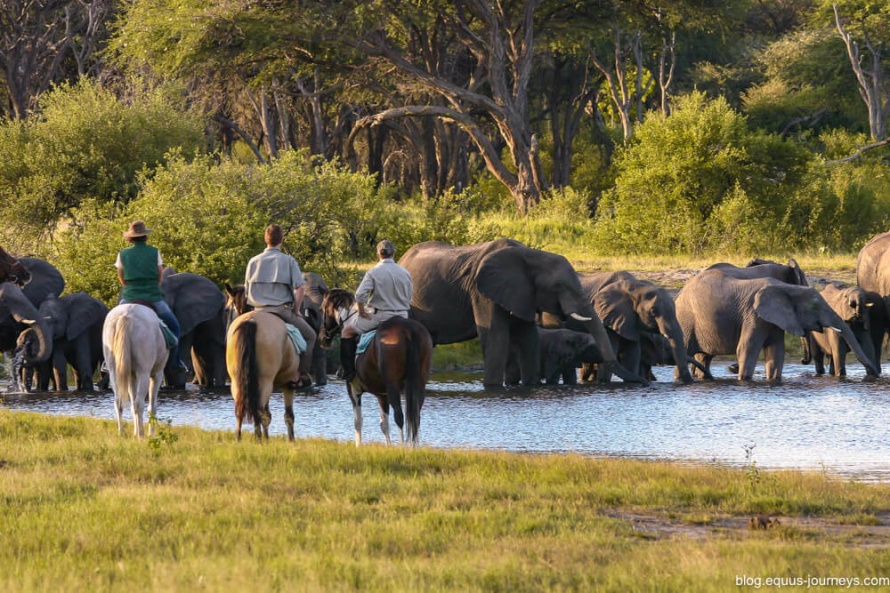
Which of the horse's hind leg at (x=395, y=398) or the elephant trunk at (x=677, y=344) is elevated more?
the horse's hind leg at (x=395, y=398)

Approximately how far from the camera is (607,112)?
74.2 m

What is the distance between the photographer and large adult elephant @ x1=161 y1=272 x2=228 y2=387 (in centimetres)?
2103

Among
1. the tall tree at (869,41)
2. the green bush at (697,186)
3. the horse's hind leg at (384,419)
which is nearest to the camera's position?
the horse's hind leg at (384,419)

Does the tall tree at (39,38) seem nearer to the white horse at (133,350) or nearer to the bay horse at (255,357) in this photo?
the white horse at (133,350)

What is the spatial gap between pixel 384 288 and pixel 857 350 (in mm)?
10599

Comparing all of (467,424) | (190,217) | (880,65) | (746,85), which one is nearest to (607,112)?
(746,85)

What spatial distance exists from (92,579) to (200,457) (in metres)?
3.88

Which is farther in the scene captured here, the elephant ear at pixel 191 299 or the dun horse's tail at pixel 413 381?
the elephant ear at pixel 191 299

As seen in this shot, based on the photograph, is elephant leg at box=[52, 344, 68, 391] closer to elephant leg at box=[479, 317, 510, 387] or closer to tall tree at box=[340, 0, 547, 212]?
elephant leg at box=[479, 317, 510, 387]

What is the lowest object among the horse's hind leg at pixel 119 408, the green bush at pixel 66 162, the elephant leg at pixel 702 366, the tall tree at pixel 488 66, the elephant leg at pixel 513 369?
the elephant leg at pixel 702 366

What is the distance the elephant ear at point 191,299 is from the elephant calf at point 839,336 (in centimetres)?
889

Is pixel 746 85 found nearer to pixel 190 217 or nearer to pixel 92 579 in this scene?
pixel 190 217

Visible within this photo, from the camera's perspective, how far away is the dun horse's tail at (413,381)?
12734 millimetres

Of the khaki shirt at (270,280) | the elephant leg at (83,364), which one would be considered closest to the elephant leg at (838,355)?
the elephant leg at (83,364)
